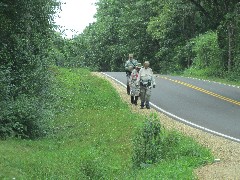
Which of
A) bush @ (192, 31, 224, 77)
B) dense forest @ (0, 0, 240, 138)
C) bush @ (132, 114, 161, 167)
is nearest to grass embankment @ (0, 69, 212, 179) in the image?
bush @ (132, 114, 161, 167)

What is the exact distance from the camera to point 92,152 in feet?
40.4

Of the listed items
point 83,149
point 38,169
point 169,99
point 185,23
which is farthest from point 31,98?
point 185,23

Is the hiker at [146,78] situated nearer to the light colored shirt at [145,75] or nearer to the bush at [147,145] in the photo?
the light colored shirt at [145,75]

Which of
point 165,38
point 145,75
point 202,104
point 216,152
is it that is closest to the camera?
point 216,152

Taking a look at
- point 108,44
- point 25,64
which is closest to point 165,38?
point 108,44

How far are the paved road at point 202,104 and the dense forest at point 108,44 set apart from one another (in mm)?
4465

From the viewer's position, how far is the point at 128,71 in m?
21.3

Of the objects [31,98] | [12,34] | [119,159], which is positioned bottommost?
[119,159]

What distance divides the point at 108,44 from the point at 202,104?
4187 centimetres

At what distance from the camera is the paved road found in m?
16.9

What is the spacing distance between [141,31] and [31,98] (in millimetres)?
40798

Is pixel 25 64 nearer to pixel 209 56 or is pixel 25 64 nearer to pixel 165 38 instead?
pixel 209 56

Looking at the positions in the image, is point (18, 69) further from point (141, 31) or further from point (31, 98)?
point (141, 31)

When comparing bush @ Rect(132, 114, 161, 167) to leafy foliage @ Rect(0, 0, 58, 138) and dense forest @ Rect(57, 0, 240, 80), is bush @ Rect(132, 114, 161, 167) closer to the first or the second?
leafy foliage @ Rect(0, 0, 58, 138)
